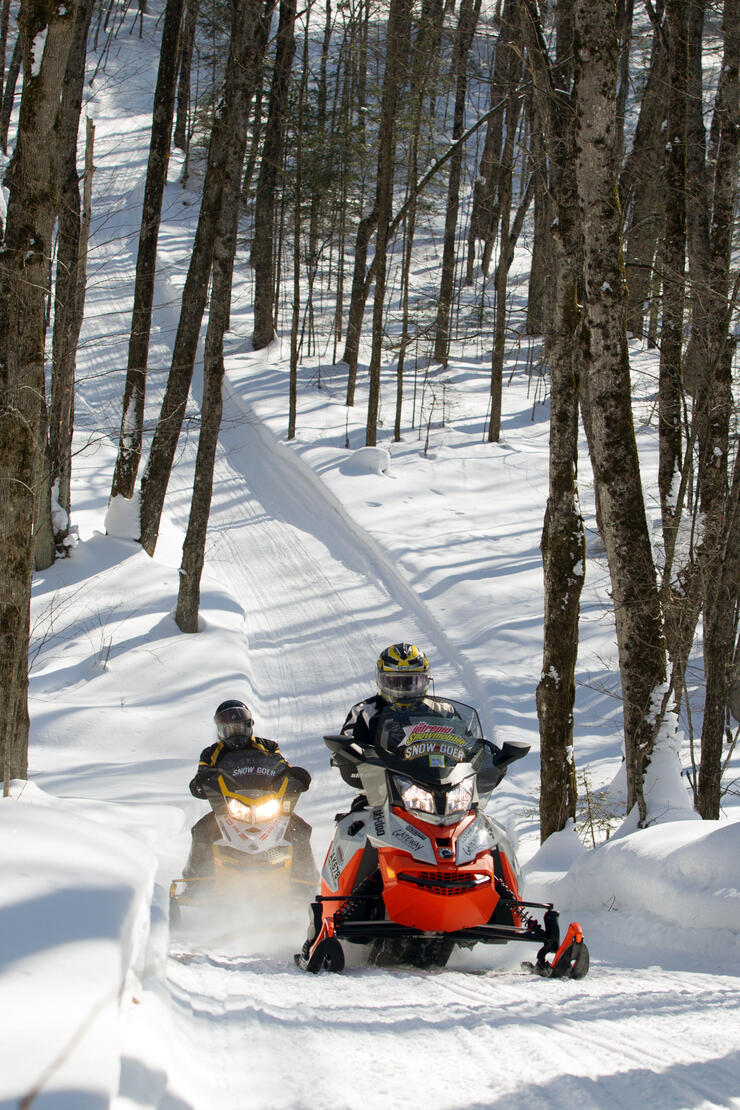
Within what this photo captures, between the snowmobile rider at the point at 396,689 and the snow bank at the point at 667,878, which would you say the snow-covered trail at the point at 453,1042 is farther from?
the snowmobile rider at the point at 396,689

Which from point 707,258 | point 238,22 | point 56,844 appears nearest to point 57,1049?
point 56,844

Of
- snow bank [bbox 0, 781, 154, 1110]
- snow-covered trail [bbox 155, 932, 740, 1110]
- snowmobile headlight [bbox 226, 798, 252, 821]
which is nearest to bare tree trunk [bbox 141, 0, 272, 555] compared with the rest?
snowmobile headlight [bbox 226, 798, 252, 821]

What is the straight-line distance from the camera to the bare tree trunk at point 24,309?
244 inches

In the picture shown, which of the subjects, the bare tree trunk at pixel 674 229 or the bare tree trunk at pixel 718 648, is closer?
the bare tree trunk at pixel 718 648

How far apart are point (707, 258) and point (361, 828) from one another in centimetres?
875

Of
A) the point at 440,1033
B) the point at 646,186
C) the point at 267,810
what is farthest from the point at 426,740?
the point at 646,186

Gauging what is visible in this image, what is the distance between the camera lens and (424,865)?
15.1ft

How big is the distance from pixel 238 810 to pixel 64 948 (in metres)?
4.01

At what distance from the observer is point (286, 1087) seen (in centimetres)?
278

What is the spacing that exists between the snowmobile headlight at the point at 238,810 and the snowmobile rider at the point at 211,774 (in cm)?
20

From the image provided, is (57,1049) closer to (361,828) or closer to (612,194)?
(361,828)

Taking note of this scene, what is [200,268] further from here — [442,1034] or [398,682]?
[442,1034]

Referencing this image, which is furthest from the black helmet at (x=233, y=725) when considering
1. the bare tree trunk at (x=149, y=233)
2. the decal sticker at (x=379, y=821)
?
the bare tree trunk at (x=149, y=233)

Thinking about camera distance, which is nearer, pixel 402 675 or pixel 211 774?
pixel 402 675
